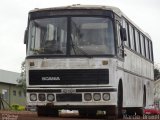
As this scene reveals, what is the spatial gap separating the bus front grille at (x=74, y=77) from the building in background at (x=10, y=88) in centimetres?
6692

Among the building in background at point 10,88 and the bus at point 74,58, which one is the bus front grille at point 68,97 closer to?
the bus at point 74,58

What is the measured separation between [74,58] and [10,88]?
73.7m

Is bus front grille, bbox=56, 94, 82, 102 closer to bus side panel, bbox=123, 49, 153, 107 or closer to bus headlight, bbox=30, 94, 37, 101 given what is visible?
bus headlight, bbox=30, 94, 37, 101

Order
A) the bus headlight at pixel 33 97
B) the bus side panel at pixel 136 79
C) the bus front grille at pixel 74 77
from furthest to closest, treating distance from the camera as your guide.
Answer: the bus side panel at pixel 136 79 < the bus headlight at pixel 33 97 < the bus front grille at pixel 74 77

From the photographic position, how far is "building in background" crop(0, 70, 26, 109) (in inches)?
3364

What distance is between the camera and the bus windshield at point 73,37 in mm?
16641

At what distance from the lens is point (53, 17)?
17141mm

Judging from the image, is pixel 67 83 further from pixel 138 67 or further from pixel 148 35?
pixel 148 35

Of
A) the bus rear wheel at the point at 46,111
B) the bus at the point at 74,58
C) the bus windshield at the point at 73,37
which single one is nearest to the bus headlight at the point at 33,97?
the bus at the point at 74,58

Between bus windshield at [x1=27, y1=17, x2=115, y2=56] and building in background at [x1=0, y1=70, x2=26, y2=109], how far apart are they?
66.6 m

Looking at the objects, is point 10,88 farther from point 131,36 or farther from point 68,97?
point 68,97

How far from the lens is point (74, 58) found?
16.5 meters

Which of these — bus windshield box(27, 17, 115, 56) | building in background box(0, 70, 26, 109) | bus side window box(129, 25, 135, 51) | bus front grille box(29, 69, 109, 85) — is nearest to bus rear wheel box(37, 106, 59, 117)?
bus front grille box(29, 69, 109, 85)

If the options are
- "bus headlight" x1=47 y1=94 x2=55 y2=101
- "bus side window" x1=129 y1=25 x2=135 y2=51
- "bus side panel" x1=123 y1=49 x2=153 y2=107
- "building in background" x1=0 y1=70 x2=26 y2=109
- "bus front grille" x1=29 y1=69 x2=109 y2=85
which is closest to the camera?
"bus front grille" x1=29 y1=69 x2=109 y2=85
